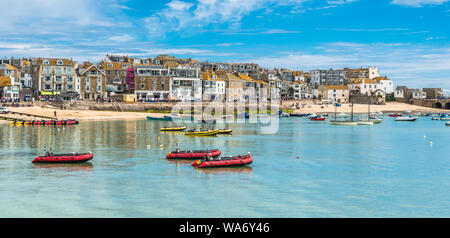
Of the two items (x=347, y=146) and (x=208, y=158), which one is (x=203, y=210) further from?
(x=347, y=146)

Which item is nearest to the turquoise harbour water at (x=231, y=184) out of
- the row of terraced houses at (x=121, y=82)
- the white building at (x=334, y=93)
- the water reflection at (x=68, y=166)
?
the water reflection at (x=68, y=166)

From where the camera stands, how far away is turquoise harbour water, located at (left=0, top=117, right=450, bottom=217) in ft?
89.0

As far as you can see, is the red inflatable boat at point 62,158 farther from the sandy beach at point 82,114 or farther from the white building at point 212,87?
the white building at point 212,87

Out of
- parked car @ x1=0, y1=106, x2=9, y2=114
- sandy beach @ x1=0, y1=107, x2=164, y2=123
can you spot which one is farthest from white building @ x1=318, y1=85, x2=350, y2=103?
parked car @ x1=0, y1=106, x2=9, y2=114

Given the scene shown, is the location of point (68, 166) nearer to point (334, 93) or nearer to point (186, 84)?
point (186, 84)

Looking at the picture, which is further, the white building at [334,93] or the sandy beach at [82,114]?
the white building at [334,93]

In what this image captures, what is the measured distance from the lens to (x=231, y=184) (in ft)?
113

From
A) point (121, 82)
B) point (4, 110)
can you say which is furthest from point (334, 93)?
point (4, 110)

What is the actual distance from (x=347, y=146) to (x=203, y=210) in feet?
131

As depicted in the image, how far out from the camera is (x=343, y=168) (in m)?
43.0

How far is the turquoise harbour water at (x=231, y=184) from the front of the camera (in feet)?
89.0

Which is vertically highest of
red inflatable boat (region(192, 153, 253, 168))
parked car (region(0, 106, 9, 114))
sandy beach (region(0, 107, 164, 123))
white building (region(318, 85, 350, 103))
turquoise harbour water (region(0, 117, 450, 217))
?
white building (region(318, 85, 350, 103))

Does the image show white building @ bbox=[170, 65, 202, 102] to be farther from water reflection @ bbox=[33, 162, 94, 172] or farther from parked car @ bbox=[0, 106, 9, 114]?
water reflection @ bbox=[33, 162, 94, 172]
